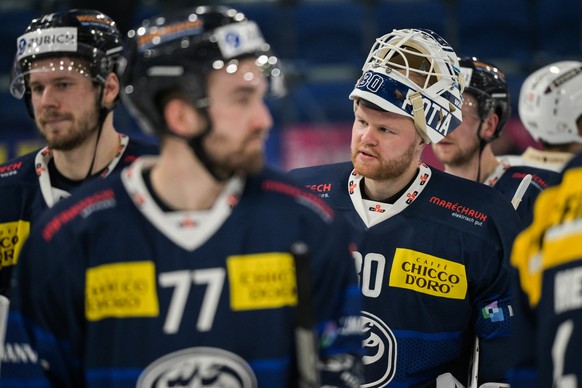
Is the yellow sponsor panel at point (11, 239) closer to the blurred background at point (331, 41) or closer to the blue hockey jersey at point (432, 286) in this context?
the blue hockey jersey at point (432, 286)

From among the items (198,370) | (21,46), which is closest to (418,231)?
(198,370)

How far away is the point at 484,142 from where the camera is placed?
4.70 meters

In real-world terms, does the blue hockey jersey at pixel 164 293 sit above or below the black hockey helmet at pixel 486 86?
Answer: below

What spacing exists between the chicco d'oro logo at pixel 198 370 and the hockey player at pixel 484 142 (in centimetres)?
244

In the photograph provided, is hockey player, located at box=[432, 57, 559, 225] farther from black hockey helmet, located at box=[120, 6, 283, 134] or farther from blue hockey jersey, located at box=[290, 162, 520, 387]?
black hockey helmet, located at box=[120, 6, 283, 134]

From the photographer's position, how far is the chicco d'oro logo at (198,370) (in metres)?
2.39

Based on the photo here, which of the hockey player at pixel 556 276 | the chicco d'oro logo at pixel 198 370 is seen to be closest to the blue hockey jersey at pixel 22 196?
the chicco d'oro logo at pixel 198 370

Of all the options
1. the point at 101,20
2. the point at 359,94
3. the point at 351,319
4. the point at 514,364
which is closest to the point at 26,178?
the point at 101,20

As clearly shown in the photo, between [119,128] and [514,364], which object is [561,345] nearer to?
[514,364]

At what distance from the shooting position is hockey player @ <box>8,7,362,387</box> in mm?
2406

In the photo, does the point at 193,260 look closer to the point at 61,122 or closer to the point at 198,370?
the point at 198,370

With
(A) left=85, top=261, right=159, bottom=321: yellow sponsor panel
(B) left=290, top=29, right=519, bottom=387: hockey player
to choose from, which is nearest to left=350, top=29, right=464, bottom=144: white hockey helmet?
(B) left=290, top=29, right=519, bottom=387: hockey player

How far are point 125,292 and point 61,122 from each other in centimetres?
129

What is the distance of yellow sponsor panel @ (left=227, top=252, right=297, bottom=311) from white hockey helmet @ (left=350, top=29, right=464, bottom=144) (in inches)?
50.0
